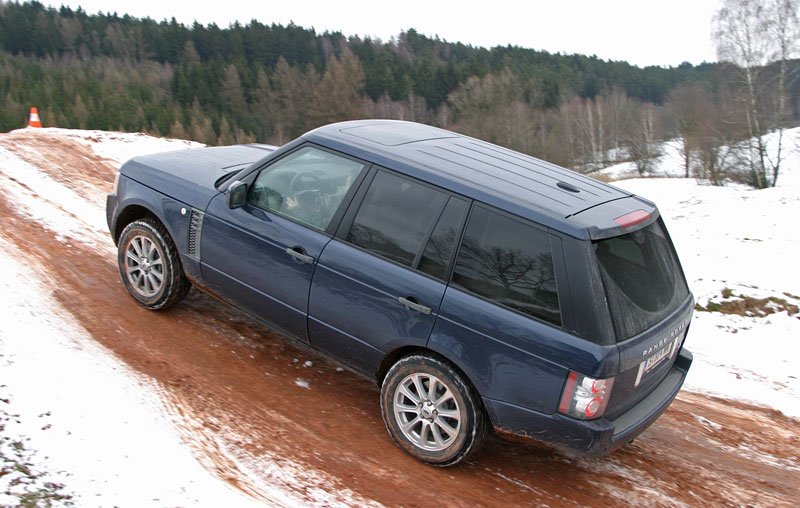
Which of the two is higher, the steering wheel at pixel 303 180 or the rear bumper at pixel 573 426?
the steering wheel at pixel 303 180

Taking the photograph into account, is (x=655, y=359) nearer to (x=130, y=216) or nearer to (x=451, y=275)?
(x=451, y=275)

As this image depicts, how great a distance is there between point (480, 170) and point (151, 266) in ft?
8.73

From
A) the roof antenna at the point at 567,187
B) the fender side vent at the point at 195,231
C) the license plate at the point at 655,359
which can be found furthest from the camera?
the fender side vent at the point at 195,231

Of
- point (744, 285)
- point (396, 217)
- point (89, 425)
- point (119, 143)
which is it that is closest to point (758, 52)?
point (744, 285)

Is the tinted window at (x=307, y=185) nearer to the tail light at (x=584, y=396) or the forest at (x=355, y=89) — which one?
the tail light at (x=584, y=396)

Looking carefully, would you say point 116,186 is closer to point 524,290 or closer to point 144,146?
point 524,290

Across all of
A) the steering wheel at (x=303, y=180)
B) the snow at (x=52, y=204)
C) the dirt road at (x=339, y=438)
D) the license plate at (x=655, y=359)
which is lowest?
the dirt road at (x=339, y=438)

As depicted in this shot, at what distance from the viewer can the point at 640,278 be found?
364 centimetres

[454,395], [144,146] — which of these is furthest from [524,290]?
[144,146]

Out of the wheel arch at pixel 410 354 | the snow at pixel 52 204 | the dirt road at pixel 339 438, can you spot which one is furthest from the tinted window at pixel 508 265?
the snow at pixel 52 204

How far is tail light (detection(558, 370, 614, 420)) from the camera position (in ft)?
10.7

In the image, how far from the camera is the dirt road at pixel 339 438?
146 inches

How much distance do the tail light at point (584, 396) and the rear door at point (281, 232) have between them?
5.63 ft

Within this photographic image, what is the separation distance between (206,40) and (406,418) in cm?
8961
